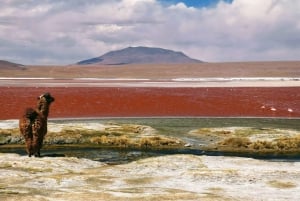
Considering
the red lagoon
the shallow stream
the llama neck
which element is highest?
the llama neck

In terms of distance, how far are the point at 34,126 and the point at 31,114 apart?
2.92ft

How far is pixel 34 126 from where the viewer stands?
111ft

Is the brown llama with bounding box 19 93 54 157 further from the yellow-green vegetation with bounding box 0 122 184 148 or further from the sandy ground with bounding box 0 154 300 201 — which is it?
the yellow-green vegetation with bounding box 0 122 184 148

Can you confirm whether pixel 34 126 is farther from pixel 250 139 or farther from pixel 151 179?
pixel 250 139

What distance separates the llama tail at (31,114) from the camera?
33.3 m

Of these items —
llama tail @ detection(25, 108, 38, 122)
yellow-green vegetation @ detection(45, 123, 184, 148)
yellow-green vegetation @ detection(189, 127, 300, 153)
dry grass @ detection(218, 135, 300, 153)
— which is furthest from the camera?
yellow-green vegetation @ detection(45, 123, 184, 148)

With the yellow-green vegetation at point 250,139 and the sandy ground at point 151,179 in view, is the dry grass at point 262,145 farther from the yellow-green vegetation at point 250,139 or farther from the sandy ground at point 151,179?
the sandy ground at point 151,179

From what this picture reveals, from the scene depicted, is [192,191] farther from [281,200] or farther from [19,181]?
[19,181]

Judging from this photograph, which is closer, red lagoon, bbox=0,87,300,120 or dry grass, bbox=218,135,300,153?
dry grass, bbox=218,135,300,153

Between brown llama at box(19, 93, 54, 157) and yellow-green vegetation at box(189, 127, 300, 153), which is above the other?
brown llama at box(19, 93, 54, 157)

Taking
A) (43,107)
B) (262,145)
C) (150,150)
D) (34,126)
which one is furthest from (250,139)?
(34,126)

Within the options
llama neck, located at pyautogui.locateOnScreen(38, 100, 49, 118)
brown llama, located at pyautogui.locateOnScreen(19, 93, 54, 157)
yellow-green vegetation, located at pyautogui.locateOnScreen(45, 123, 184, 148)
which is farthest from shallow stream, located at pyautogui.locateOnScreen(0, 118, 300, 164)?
llama neck, located at pyautogui.locateOnScreen(38, 100, 49, 118)

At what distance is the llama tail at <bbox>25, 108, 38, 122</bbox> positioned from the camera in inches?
1313

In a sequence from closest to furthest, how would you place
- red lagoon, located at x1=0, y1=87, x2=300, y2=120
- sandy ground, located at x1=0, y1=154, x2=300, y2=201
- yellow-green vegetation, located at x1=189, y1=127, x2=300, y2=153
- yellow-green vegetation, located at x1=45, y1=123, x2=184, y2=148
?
sandy ground, located at x1=0, y1=154, x2=300, y2=201, yellow-green vegetation, located at x1=189, y1=127, x2=300, y2=153, yellow-green vegetation, located at x1=45, y1=123, x2=184, y2=148, red lagoon, located at x1=0, y1=87, x2=300, y2=120
